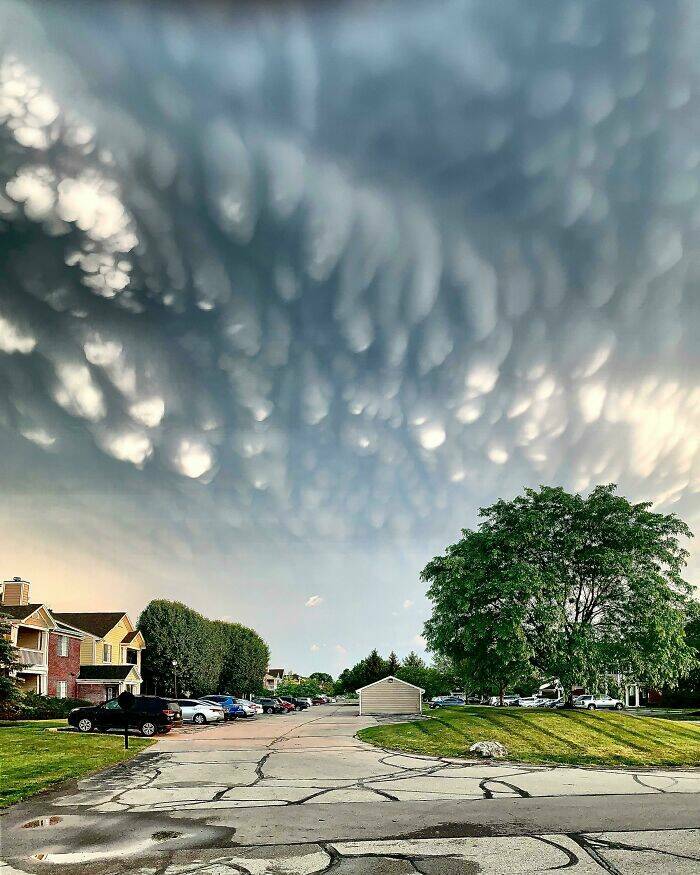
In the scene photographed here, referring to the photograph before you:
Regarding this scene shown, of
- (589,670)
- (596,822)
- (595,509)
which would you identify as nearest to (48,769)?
(596,822)

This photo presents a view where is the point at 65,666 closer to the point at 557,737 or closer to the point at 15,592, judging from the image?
the point at 15,592

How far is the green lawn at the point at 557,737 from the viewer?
22250 mm

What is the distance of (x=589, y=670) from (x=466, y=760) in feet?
42.8

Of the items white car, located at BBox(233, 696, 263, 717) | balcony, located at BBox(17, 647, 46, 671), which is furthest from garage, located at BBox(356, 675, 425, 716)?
balcony, located at BBox(17, 647, 46, 671)

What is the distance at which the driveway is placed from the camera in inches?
368

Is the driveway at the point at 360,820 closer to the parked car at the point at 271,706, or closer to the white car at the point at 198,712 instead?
the white car at the point at 198,712

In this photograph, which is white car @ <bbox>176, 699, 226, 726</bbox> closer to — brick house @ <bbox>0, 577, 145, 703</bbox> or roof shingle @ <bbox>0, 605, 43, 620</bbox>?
brick house @ <bbox>0, 577, 145, 703</bbox>

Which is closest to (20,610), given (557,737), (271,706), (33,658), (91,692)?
(33,658)

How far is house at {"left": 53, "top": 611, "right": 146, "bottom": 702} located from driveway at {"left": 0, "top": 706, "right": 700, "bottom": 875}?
47.8 metres

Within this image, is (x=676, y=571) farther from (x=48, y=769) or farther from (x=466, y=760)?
(x=48, y=769)

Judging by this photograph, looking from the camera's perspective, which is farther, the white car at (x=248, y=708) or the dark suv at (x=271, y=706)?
the dark suv at (x=271, y=706)

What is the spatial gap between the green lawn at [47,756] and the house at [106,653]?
1303 inches

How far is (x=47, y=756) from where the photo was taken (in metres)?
21.6

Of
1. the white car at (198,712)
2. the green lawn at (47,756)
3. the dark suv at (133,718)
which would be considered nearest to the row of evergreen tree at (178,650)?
the white car at (198,712)
